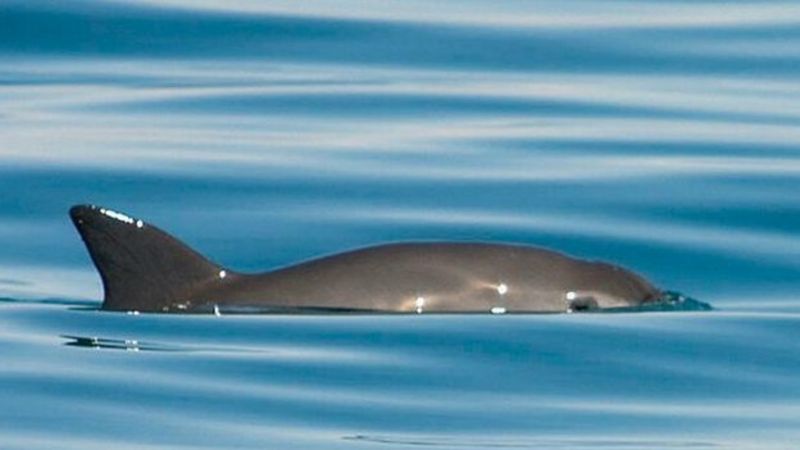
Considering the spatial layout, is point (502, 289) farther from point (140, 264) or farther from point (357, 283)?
point (140, 264)

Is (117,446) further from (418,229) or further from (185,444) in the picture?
(418,229)

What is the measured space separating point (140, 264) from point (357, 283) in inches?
33.5

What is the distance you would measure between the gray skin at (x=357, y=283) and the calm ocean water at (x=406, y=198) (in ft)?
0.38

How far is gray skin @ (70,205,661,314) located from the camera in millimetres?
12609

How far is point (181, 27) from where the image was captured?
22.5 m

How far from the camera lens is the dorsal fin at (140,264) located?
12.4m

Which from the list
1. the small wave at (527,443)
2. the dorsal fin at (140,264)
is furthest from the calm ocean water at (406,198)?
the dorsal fin at (140,264)

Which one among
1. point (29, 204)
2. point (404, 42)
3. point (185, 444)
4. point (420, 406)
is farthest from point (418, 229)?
point (404, 42)

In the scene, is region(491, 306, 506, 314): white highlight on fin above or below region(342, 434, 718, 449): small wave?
above

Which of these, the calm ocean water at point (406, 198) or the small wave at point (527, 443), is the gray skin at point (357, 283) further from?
the small wave at point (527, 443)

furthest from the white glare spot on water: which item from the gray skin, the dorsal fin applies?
the dorsal fin

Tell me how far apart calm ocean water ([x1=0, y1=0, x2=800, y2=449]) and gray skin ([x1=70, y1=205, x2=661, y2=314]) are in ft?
0.38

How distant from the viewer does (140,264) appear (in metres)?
12.5

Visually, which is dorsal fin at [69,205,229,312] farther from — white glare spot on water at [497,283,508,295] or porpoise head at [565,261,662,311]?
porpoise head at [565,261,662,311]
